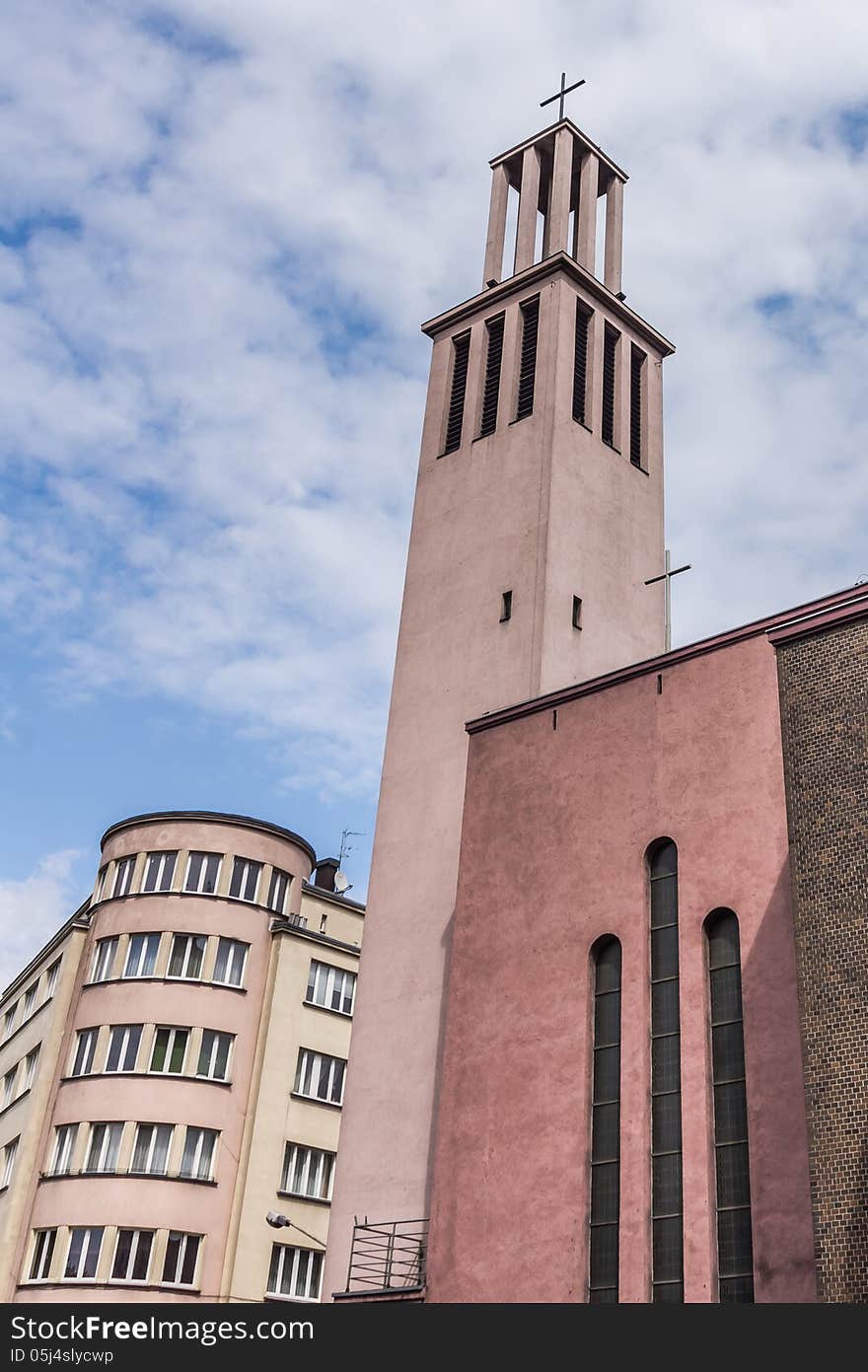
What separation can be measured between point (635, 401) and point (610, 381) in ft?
3.75

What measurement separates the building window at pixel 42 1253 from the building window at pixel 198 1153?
405 cm

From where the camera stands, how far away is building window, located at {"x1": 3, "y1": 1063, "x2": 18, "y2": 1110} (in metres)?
47.8

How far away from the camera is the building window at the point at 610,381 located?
3519 cm

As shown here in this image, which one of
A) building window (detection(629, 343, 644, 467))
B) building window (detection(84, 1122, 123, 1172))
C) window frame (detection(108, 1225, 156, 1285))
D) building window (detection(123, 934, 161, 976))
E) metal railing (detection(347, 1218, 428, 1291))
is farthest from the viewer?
building window (detection(123, 934, 161, 976))

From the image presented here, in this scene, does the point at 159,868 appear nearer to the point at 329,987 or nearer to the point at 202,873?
the point at 202,873

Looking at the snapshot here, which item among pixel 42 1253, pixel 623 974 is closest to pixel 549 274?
pixel 623 974

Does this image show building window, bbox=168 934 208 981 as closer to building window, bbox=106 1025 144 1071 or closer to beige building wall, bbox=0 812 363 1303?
beige building wall, bbox=0 812 363 1303

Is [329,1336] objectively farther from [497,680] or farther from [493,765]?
[497,680]

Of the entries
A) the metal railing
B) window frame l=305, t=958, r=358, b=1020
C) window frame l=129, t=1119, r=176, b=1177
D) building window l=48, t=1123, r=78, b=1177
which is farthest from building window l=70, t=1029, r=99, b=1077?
the metal railing

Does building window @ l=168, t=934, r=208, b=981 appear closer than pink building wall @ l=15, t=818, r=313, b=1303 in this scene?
No

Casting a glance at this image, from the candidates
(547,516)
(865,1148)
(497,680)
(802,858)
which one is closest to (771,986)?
(802,858)

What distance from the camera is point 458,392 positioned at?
120ft

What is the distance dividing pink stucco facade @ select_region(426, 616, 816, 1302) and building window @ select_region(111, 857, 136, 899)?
63.7 feet

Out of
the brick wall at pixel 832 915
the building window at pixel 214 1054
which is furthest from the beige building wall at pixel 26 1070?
the brick wall at pixel 832 915
